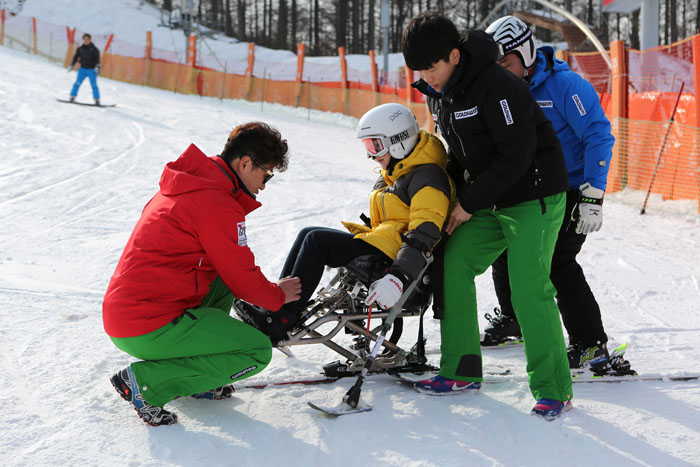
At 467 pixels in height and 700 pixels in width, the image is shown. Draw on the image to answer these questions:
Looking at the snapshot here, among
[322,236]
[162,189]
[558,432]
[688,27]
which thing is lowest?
[558,432]

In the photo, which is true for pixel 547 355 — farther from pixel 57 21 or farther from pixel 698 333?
pixel 57 21

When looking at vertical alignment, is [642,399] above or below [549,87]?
below

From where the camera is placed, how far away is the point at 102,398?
338cm

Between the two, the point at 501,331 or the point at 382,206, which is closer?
the point at 382,206

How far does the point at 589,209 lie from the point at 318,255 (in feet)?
4.73

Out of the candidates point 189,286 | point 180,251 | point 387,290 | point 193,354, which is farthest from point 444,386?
point 180,251

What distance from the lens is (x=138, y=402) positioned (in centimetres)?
309

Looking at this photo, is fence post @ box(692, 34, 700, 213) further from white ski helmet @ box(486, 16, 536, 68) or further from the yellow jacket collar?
the yellow jacket collar

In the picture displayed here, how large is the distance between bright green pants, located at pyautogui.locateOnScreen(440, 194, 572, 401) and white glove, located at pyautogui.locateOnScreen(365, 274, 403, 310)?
42 cm

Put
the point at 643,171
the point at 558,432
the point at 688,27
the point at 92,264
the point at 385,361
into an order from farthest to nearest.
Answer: the point at 688,27 < the point at 643,171 < the point at 92,264 < the point at 385,361 < the point at 558,432

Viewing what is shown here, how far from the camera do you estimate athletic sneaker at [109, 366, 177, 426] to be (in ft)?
10.1

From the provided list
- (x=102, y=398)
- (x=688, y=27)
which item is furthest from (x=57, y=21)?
(x=102, y=398)

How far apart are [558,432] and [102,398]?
2158mm

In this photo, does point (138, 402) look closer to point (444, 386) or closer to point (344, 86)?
point (444, 386)
